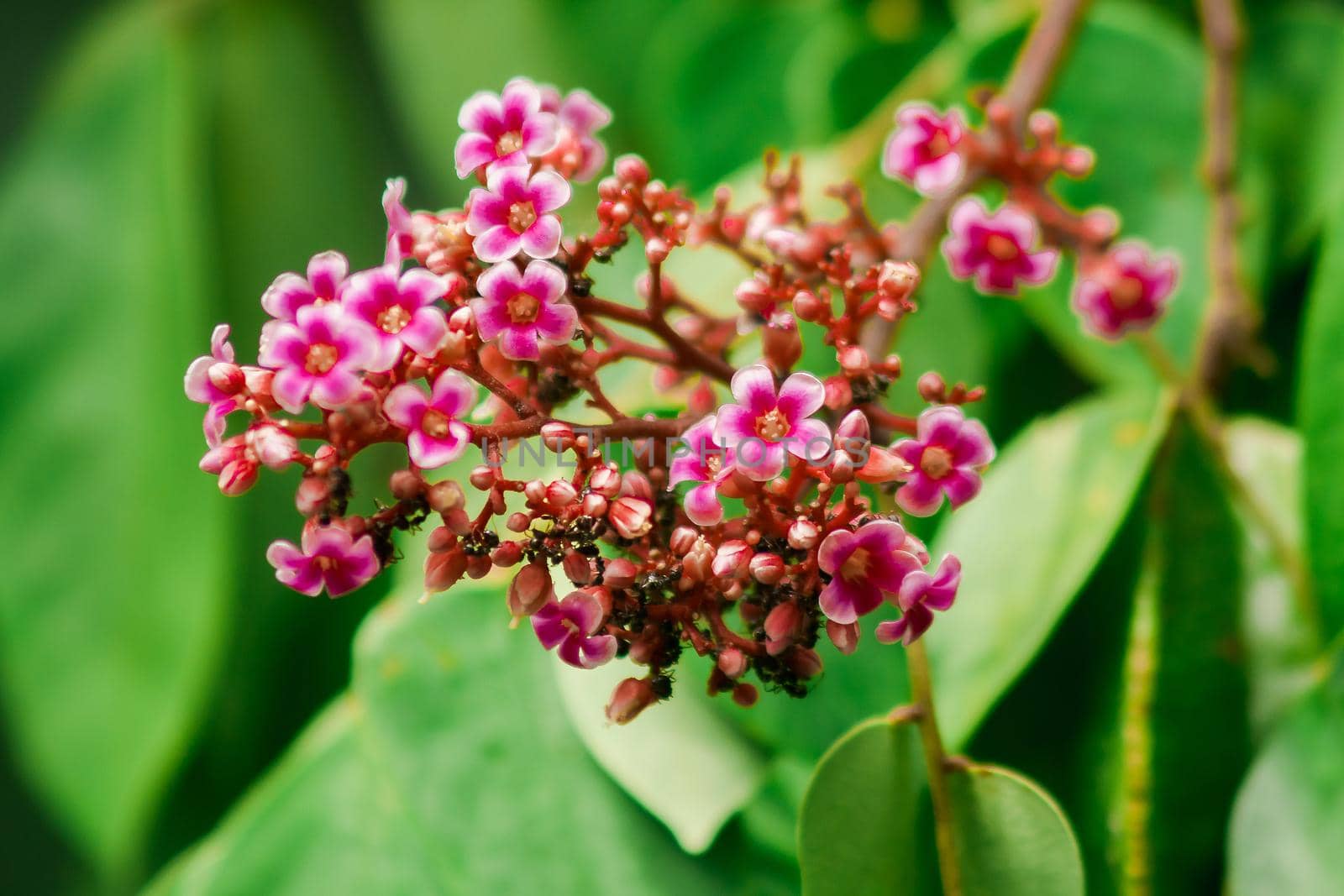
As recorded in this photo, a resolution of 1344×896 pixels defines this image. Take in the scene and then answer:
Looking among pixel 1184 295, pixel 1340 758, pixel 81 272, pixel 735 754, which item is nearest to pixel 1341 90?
pixel 1184 295

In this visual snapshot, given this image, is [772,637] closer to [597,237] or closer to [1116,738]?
[597,237]

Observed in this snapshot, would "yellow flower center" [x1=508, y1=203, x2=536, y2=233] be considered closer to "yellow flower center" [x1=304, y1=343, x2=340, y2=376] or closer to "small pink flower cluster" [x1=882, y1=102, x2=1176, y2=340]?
"yellow flower center" [x1=304, y1=343, x2=340, y2=376]

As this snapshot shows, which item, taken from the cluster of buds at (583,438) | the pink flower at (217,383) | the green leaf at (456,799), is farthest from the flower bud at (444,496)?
the green leaf at (456,799)

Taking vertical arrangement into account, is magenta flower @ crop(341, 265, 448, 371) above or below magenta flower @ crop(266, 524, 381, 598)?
above

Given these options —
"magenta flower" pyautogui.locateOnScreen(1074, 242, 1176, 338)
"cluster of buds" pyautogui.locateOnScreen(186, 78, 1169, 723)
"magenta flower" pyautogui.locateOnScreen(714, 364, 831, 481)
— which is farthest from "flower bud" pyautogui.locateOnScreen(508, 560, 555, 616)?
"magenta flower" pyautogui.locateOnScreen(1074, 242, 1176, 338)

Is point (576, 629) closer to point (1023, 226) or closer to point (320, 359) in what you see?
point (320, 359)

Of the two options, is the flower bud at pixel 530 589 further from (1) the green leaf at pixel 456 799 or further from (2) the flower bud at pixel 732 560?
(1) the green leaf at pixel 456 799

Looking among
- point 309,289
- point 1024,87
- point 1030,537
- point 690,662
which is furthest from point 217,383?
point 1024,87
